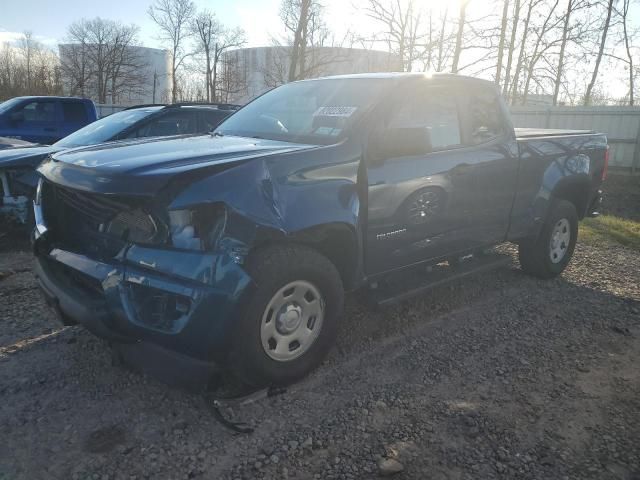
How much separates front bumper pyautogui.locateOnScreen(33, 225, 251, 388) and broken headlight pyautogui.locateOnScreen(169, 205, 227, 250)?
2.1 inches

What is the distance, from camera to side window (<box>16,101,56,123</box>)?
10055mm

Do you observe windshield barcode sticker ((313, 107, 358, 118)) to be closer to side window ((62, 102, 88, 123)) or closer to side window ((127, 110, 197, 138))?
side window ((127, 110, 197, 138))

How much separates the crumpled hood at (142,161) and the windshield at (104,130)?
10.7ft

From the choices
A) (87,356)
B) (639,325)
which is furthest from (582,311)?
(87,356)

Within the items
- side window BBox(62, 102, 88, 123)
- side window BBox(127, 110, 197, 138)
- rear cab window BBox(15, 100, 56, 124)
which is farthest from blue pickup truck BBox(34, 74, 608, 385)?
side window BBox(62, 102, 88, 123)

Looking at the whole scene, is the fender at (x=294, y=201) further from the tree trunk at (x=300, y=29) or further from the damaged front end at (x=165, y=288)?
the tree trunk at (x=300, y=29)

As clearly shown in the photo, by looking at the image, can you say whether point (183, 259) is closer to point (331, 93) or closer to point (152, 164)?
point (152, 164)

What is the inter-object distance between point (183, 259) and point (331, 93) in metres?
2.01

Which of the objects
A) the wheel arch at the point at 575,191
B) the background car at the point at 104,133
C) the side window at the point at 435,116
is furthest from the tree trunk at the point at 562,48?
the side window at the point at 435,116

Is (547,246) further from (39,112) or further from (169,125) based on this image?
(39,112)

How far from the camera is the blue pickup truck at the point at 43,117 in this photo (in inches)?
381

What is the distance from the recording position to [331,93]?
3908 millimetres

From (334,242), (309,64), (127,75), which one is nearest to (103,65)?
(127,75)

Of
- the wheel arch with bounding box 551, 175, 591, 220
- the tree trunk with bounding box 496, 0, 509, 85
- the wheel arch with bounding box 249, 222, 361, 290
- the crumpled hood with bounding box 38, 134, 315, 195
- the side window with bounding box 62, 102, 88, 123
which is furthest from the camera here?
the tree trunk with bounding box 496, 0, 509, 85
